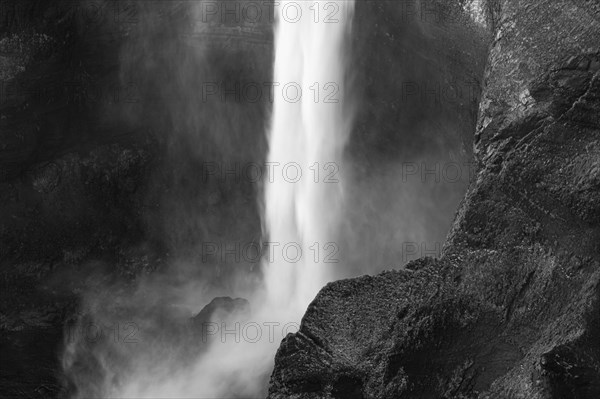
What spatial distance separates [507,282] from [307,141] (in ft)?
26.8

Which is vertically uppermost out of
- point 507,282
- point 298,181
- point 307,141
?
point 307,141

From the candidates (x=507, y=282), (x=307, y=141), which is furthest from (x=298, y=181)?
(x=507, y=282)

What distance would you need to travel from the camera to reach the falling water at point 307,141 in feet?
53.2

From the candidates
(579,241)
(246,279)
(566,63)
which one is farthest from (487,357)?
(246,279)

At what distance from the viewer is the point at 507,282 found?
869 cm

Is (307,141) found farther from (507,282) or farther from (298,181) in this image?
(507,282)

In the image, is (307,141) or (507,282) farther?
(307,141)

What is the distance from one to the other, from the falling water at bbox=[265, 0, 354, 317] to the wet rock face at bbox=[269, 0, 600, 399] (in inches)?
277

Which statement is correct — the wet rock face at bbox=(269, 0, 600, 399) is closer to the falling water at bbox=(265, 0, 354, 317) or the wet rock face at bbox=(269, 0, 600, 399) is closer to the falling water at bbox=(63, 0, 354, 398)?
the falling water at bbox=(63, 0, 354, 398)

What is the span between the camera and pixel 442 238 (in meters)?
16.7

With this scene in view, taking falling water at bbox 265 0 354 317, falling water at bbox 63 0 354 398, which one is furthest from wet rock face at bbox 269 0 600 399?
falling water at bbox 265 0 354 317

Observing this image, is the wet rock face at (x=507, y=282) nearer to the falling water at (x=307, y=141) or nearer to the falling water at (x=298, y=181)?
the falling water at (x=298, y=181)

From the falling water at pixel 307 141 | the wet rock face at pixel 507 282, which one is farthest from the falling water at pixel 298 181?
the wet rock face at pixel 507 282

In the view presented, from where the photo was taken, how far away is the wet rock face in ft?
27.4
